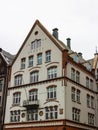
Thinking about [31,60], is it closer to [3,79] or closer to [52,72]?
[52,72]

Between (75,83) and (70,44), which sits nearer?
(75,83)

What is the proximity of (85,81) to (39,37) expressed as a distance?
12.8 metres

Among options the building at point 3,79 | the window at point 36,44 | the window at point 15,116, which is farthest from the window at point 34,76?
the building at point 3,79

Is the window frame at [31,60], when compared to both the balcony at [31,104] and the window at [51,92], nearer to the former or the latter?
the window at [51,92]

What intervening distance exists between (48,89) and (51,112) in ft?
14.5

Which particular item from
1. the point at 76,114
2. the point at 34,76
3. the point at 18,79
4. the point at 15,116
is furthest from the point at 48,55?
the point at 15,116

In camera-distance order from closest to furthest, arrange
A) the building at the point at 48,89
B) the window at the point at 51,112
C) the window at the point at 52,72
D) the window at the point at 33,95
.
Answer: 1. the window at the point at 51,112
2. the building at the point at 48,89
3. the window at the point at 52,72
4. the window at the point at 33,95

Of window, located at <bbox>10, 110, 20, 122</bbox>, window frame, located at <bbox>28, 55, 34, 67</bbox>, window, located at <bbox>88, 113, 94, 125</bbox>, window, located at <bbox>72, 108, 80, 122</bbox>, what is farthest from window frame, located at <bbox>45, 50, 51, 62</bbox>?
window, located at <bbox>88, 113, 94, 125</bbox>

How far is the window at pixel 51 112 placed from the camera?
47406mm

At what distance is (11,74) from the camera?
57.7 m

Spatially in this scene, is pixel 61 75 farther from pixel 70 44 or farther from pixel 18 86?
pixel 70 44

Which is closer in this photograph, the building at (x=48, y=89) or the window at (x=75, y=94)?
the building at (x=48, y=89)

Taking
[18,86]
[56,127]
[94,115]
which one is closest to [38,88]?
[18,86]

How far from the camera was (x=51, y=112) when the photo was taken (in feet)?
158
